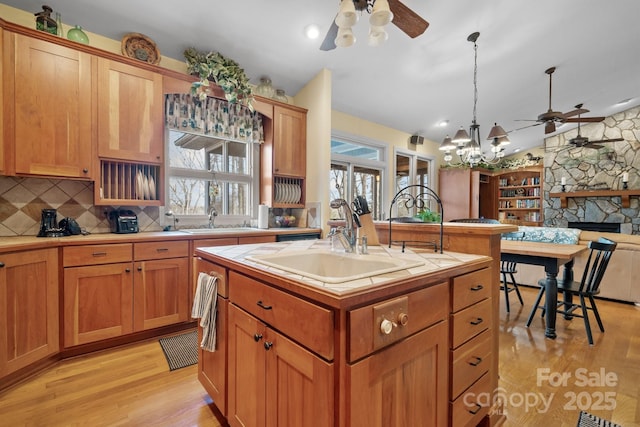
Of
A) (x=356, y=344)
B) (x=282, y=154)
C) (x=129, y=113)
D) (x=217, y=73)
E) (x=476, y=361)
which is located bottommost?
(x=476, y=361)

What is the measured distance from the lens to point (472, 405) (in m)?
1.28

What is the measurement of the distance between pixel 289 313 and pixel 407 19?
78.4 inches

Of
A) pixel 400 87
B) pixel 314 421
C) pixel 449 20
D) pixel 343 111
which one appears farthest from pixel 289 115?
pixel 314 421

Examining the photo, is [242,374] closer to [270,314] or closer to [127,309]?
[270,314]

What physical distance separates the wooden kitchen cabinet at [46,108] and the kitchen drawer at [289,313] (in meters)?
2.01

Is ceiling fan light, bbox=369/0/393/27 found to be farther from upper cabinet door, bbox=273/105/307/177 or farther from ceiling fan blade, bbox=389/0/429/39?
upper cabinet door, bbox=273/105/307/177

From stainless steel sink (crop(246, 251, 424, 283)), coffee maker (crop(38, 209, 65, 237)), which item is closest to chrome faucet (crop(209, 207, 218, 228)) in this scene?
coffee maker (crop(38, 209, 65, 237))

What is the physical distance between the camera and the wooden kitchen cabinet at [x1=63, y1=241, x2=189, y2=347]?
205 cm

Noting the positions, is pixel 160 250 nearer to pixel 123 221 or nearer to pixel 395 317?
pixel 123 221

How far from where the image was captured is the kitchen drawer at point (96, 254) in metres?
2.02

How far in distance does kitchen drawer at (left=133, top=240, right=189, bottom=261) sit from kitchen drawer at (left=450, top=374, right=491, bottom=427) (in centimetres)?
229

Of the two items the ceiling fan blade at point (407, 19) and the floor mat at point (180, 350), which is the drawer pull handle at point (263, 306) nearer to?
the floor mat at point (180, 350)

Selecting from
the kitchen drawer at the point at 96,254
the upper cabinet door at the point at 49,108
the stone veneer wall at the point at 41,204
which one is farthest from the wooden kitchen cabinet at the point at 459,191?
the upper cabinet door at the point at 49,108

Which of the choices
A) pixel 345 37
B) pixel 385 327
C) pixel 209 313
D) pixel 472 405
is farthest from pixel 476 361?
pixel 345 37
